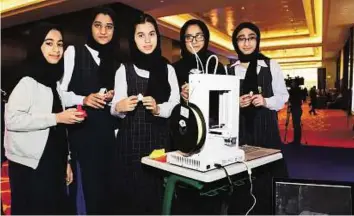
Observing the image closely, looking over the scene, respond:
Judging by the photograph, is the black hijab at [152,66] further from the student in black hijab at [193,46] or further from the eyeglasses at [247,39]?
the eyeglasses at [247,39]

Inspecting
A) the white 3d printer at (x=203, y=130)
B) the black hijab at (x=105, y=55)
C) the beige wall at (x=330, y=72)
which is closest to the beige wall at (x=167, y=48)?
the black hijab at (x=105, y=55)

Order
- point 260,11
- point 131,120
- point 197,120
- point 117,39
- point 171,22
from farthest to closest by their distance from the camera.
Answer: point 171,22, point 260,11, point 117,39, point 131,120, point 197,120

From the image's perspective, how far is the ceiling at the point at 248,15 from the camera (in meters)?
4.96

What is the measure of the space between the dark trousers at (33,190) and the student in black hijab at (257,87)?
1104mm

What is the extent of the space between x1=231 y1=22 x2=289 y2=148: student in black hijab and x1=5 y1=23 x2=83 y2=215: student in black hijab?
1.00m

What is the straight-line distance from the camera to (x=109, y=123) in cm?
181

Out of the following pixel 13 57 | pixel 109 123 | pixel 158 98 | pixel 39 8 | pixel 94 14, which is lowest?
pixel 109 123

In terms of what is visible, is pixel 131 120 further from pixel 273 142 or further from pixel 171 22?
pixel 171 22

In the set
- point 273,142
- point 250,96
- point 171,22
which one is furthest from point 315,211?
point 171,22

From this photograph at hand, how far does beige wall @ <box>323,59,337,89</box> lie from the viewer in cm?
1788

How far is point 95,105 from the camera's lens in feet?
5.51

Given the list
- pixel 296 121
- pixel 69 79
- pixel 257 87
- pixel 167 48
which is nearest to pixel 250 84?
pixel 257 87

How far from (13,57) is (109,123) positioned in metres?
0.82

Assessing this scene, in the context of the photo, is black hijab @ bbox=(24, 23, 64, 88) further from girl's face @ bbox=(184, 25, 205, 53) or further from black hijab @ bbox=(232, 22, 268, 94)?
black hijab @ bbox=(232, 22, 268, 94)
